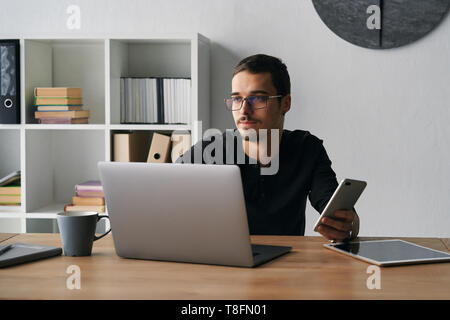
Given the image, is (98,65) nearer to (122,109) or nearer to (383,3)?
(122,109)

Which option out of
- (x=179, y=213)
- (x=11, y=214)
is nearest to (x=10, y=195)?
(x=11, y=214)

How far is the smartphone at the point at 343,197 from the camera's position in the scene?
1.48 metres

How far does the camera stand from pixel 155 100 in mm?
2848

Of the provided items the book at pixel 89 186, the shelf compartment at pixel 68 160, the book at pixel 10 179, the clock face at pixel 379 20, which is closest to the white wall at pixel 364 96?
the clock face at pixel 379 20

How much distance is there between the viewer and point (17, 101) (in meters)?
2.78

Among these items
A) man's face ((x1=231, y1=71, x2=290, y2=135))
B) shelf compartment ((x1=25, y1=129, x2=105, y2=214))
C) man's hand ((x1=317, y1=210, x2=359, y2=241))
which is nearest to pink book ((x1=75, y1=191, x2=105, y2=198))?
shelf compartment ((x1=25, y1=129, x2=105, y2=214))

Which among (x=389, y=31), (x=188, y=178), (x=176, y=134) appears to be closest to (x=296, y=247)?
(x=188, y=178)

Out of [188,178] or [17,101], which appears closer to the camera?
[188,178]

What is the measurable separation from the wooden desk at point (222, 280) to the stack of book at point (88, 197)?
1437mm

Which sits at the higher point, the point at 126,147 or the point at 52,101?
the point at 52,101

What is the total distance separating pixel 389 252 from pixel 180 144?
5.00 feet

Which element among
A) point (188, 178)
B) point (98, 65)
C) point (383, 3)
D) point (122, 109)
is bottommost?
point (188, 178)

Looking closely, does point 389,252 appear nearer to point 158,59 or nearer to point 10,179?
point 158,59
